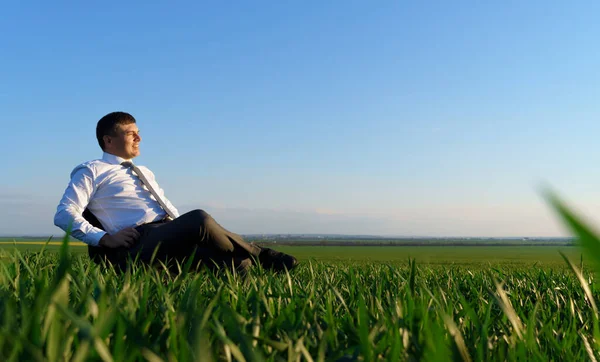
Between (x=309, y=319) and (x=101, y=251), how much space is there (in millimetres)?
3092

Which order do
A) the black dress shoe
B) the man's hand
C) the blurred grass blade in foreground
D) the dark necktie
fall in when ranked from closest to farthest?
the blurred grass blade in foreground, the man's hand, the black dress shoe, the dark necktie

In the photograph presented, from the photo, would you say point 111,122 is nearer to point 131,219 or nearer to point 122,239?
point 131,219

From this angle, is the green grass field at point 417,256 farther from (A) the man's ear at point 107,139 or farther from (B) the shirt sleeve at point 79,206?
(A) the man's ear at point 107,139

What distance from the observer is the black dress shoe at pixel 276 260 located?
421 cm

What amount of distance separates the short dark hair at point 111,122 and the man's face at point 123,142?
0.03 metres

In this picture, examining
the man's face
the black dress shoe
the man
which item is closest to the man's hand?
the man

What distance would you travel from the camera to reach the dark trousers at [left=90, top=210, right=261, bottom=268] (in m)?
3.72

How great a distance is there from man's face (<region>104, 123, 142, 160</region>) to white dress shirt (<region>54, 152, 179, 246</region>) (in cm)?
6

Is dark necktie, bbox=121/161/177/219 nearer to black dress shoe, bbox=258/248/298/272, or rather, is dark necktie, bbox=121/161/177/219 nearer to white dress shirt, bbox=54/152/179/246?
white dress shirt, bbox=54/152/179/246

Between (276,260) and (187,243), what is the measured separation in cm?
80

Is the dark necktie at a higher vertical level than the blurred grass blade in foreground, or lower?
higher

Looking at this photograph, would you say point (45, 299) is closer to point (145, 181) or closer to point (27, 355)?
point (27, 355)

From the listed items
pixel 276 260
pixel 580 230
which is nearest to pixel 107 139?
pixel 276 260

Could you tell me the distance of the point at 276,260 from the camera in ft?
14.0
